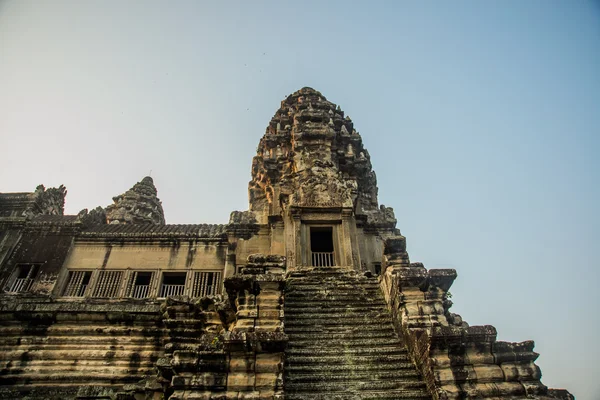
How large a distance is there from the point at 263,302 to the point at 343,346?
210 centimetres

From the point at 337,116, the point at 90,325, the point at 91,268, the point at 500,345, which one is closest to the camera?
the point at 500,345

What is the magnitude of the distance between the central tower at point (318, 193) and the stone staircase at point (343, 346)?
8.44 feet

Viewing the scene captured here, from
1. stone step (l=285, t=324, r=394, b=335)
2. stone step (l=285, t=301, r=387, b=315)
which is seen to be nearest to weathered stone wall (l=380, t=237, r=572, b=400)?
stone step (l=285, t=324, r=394, b=335)

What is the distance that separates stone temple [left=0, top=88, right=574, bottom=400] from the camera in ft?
25.7

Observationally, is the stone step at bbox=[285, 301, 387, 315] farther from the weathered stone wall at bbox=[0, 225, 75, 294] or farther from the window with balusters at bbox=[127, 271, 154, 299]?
the weathered stone wall at bbox=[0, 225, 75, 294]

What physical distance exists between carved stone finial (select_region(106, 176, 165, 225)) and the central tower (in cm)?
1592

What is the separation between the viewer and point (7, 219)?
15.8 meters

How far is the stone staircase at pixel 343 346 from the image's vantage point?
7914 millimetres

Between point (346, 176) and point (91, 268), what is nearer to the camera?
point (91, 268)

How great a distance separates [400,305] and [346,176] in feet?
28.6

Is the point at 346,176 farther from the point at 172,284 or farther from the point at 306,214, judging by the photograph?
the point at 172,284

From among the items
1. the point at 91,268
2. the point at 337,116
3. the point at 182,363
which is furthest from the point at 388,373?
the point at 337,116

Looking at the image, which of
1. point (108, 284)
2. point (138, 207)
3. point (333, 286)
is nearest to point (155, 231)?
point (108, 284)

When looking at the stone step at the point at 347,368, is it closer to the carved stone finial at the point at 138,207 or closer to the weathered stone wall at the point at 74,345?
the weathered stone wall at the point at 74,345
